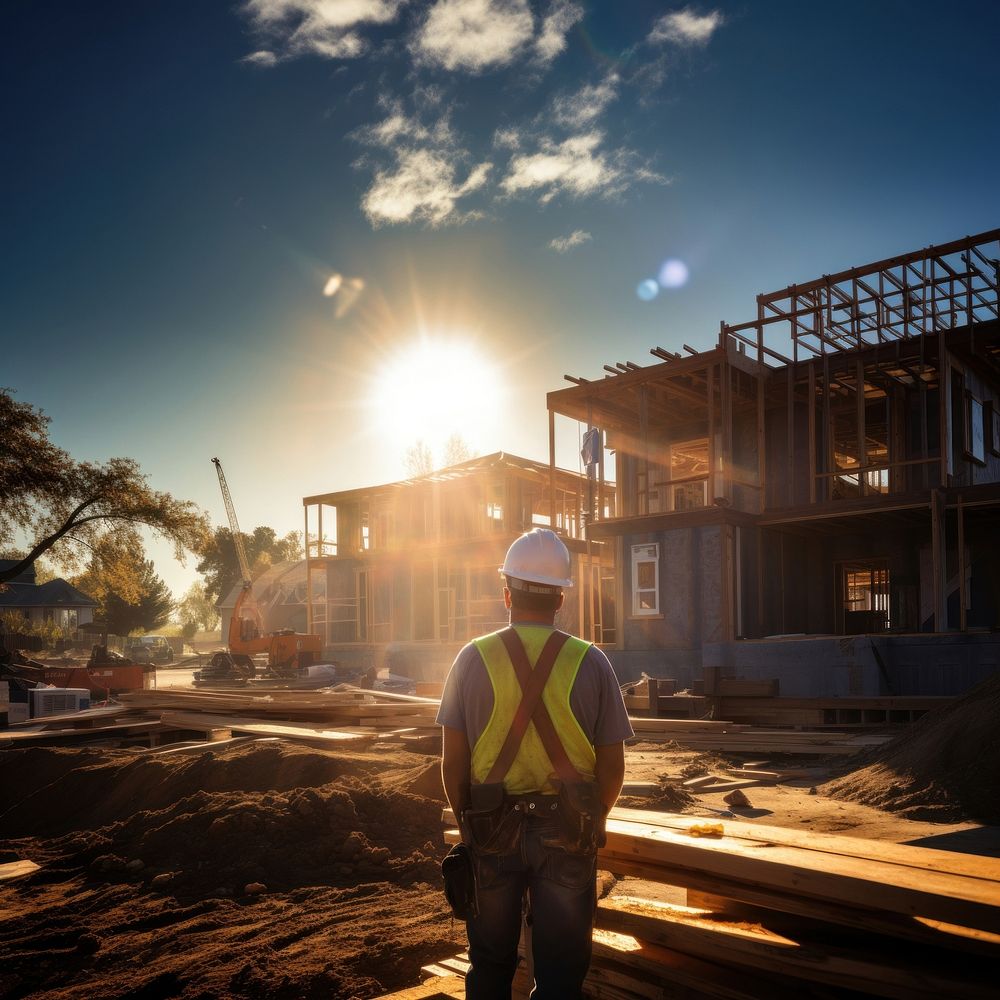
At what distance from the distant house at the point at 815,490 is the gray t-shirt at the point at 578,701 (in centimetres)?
1420

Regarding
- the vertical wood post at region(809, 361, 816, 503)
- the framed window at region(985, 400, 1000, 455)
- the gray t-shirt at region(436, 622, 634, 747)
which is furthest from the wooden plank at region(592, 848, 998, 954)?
the framed window at region(985, 400, 1000, 455)

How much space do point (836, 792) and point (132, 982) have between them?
690 centimetres

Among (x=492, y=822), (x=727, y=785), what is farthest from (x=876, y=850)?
(x=727, y=785)

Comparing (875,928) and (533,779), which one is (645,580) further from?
(533,779)

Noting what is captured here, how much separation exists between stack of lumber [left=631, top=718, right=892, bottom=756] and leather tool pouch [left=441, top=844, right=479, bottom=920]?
9.56 m

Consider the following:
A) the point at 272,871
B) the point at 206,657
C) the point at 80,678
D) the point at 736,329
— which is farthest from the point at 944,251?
the point at 206,657

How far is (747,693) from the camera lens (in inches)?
595

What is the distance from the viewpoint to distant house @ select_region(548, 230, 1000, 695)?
18.1 meters

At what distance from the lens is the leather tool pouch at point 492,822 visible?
3150 millimetres

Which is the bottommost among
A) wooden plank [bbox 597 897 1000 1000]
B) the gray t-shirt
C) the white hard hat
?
wooden plank [bbox 597 897 1000 1000]

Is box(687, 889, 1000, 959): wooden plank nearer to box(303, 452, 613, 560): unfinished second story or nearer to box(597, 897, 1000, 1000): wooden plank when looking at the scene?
box(597, 897, 1000, 1000): wooden plank

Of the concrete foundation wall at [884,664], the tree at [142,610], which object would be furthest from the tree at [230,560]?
the concrete foundation wall at [884,664]

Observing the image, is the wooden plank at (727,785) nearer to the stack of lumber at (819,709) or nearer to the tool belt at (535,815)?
the stack of lumber at (819,709)

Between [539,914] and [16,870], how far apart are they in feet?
20.7
